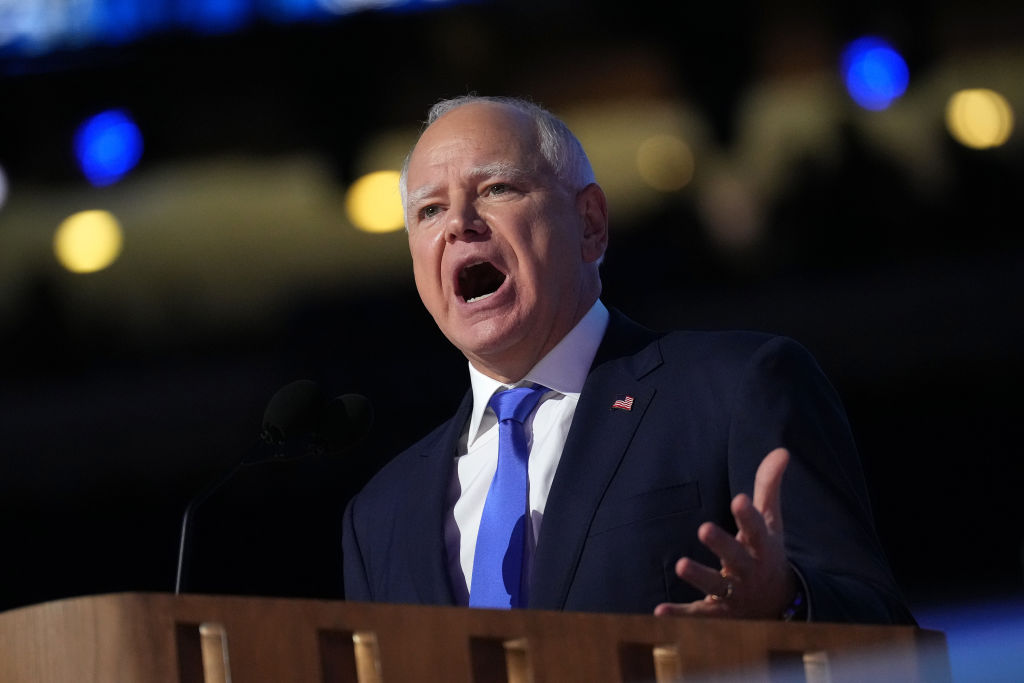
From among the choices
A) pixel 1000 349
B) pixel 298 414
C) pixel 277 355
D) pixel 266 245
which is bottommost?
pixel 298 414

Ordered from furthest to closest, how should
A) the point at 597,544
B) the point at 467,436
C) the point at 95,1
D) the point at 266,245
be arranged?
the point at 266,245 → the point at 95,1 → the point at 467,436 → the point at 597,544

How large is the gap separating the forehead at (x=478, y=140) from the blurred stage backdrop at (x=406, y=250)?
3.10 metres

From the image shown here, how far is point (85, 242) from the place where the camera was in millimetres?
6426

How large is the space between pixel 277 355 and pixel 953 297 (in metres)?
2.73

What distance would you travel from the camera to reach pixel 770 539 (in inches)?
59.8

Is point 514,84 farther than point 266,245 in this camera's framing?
No

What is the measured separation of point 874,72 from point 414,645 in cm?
480

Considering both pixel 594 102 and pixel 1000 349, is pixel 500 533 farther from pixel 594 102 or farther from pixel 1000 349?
pixel 594 102

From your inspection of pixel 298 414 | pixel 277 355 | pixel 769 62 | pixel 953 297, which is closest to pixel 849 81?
pixel 769 62

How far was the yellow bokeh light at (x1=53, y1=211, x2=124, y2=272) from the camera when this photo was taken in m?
6.38

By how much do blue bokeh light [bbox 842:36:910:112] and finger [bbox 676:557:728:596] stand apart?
4452 mm

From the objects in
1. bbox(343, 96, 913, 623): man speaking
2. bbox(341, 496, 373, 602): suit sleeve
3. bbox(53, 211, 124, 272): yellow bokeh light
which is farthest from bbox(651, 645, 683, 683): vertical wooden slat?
bbox(53, 211, 124, 272): yellow bokeh light

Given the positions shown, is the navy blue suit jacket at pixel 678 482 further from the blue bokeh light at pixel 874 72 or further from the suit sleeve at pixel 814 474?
the blue bokeh light at pixel 874 72

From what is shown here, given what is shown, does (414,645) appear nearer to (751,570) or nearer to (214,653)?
(214,653)
